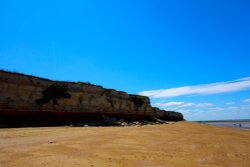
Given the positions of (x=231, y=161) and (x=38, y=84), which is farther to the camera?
(x=38, y=84)

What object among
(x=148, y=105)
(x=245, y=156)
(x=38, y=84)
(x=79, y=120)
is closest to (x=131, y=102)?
(x=148, y=105)

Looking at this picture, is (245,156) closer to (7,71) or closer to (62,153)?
(62,153)

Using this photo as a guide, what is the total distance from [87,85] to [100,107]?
3446mm

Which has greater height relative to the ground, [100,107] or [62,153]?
[100,107]

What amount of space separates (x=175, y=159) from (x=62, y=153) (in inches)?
127

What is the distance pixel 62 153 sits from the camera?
255 inches

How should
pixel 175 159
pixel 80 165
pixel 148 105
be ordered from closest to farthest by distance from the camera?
pixel 80 165, pixel 175 159, pixel 148 105

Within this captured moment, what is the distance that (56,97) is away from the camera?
2355 cm

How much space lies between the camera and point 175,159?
251 inches

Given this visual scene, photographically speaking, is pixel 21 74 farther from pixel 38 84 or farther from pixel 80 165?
pixel 80 165

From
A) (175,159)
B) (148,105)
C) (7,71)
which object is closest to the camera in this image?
(175,159)

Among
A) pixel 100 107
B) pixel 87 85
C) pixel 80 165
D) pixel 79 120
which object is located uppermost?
pixel 87 85

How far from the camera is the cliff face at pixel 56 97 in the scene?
19.5 metres

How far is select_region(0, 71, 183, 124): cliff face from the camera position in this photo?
19547 millimetres
